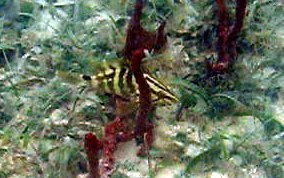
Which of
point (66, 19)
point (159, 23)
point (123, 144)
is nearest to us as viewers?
point (123, 144)

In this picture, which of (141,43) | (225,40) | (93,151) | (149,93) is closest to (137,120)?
(149,93)

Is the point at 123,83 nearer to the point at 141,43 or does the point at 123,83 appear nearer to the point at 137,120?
the point at 137,120

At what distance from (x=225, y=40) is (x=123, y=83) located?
1.00 m

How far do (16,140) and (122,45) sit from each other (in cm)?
121

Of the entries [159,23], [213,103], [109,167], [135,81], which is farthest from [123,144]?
[159,23]

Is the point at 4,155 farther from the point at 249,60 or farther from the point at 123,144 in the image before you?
the point at 249,60

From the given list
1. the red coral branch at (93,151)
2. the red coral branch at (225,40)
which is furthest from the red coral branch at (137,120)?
the red coral branch at (225,40)

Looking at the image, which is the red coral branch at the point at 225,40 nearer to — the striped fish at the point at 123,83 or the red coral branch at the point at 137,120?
the red coral branch at the point at 137,120

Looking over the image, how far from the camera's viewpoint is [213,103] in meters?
3.22

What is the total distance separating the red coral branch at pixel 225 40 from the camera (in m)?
3.28

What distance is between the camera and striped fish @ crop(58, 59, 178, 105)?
2883mm

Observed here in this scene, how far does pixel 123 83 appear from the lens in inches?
114

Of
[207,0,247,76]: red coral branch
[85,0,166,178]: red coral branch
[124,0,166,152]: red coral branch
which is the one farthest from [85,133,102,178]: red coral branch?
[207,0,247,76]: red coral branch

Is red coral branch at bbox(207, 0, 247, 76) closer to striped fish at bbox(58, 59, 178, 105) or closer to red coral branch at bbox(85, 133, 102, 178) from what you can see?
striped fish at bbox(58, 59, 178, 105)
